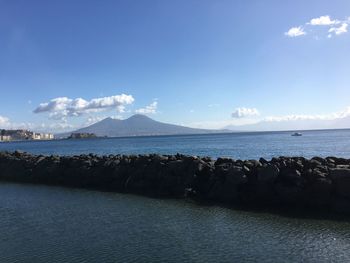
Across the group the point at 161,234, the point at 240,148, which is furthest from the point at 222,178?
the point at 240,148

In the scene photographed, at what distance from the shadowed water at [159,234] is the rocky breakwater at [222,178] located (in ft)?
6.71

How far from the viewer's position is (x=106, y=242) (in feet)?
44.9

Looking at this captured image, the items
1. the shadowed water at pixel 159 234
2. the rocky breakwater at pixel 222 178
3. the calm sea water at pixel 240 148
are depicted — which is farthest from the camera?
the calm sea water at pixel 240 148

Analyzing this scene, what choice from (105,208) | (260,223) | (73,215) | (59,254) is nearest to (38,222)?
(73,215)

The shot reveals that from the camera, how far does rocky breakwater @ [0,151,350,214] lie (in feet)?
60.5

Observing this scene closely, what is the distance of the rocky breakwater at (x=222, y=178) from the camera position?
18438mm

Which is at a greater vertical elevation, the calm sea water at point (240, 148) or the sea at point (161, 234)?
the calm sea water at point (240, 148)

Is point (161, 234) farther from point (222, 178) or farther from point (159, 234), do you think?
point (222, 178)

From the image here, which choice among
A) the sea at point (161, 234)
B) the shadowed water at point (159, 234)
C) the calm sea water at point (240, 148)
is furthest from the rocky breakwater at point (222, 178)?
the calm sea water at point (240, 148)

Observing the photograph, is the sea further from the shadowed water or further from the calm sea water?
the calm sea water

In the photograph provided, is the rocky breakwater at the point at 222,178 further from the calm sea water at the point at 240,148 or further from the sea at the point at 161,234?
the calm sea water at the point at 240,148

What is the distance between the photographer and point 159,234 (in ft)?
47.4

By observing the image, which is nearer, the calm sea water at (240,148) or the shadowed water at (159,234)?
the shadowed water at (159,234)

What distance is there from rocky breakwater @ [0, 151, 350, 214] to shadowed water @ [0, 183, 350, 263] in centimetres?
205
